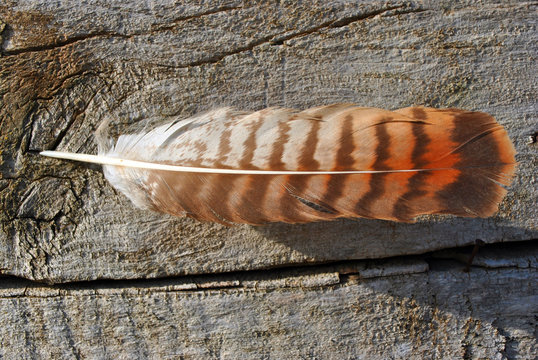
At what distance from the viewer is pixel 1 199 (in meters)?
1.64

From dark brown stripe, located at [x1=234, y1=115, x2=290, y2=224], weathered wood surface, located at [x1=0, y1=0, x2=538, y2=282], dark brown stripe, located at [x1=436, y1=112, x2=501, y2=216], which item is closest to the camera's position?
dark brown stripe, located at [x1=436, y1=112, x2=501, y2=216]

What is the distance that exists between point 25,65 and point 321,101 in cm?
107

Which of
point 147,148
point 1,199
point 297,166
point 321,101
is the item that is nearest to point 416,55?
point 321,101

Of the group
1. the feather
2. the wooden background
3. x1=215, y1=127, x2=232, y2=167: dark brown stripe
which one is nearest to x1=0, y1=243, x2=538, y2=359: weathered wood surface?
the wooden background

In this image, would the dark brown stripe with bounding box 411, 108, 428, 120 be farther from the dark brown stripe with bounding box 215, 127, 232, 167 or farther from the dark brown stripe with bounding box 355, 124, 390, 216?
the dark brown stripe with bounding box 215, 127, 232, 167

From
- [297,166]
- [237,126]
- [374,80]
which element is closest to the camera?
[297,166]

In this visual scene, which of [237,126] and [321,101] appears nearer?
[237,126]

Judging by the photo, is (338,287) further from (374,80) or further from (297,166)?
(374,80)

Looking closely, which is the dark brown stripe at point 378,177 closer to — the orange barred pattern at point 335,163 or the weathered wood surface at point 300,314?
the orange barred pattern at point 335,163

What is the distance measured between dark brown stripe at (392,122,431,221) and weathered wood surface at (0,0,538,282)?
389 mm

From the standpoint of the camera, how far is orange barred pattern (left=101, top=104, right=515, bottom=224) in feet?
3.99

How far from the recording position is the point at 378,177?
1243 millimetres

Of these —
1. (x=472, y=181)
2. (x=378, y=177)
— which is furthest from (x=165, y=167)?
(x=472, y=181)

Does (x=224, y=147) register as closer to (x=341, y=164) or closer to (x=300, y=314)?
(x=341, y=164)
